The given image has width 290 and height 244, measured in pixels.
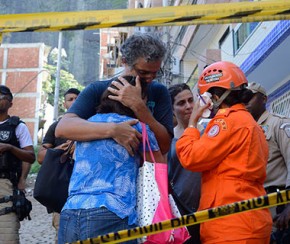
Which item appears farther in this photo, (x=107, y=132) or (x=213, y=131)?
(x=213, y=131)

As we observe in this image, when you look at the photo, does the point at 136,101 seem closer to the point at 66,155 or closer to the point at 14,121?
the point at 66,155

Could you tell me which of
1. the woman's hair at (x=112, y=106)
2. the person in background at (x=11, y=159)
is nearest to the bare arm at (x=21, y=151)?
the person in background at (x=11, y=159)

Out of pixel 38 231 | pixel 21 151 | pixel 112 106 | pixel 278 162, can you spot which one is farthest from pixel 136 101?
pixel 38 231

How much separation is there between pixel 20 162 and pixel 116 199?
9.60ft

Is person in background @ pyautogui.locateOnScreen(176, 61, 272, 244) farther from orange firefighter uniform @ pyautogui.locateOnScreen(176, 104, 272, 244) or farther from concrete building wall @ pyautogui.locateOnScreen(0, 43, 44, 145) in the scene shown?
concrete building wall @ pyautogui.locateOnScreen(0, 43, 44, 145)

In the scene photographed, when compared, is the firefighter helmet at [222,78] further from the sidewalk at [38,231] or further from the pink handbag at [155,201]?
the sidewalk at [38,231]

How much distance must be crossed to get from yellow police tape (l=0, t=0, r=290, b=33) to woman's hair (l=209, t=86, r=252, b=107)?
0.59 m

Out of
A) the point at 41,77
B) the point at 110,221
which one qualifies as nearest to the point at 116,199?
the point at 110,221

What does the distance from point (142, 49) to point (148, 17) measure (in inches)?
28.5

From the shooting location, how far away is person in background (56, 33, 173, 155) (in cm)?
226

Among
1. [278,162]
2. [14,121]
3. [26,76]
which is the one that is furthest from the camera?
[26,76]

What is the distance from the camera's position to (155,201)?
220 centimetres

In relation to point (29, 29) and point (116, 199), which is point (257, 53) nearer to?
point (29, 29)

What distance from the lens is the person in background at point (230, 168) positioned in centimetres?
239
